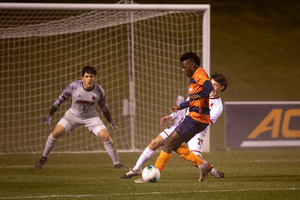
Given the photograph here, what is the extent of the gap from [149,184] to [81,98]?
7.11 feet

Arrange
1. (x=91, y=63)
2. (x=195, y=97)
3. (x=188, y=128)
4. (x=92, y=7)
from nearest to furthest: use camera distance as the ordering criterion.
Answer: (x=195, y=97), (x=188, y=128), (x=92, y=7), (x=91, y=63)

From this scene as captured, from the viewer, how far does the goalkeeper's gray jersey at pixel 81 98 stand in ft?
19.8

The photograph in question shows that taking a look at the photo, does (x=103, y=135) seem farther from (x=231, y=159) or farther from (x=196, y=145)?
(x=231, y=159)

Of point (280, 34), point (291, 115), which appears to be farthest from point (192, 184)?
point (280, 34)

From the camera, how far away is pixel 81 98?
6.05 meters

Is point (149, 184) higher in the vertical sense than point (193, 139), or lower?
lower

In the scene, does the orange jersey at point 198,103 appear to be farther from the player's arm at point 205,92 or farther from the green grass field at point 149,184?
the green grass field at point 149,184

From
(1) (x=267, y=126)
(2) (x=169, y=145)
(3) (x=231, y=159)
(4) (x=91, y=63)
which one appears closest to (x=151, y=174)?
(2) (x=169, y=145)

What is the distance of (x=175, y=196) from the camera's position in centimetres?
372

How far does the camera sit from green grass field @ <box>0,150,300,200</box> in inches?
151

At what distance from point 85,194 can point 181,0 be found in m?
11.8

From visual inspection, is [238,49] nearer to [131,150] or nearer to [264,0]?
[264,0]

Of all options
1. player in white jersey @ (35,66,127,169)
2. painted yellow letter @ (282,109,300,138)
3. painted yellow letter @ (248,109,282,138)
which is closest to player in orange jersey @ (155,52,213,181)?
player in white jersey @ (35,66,127,169)

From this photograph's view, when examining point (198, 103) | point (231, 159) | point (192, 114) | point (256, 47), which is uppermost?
point (256, 47)
